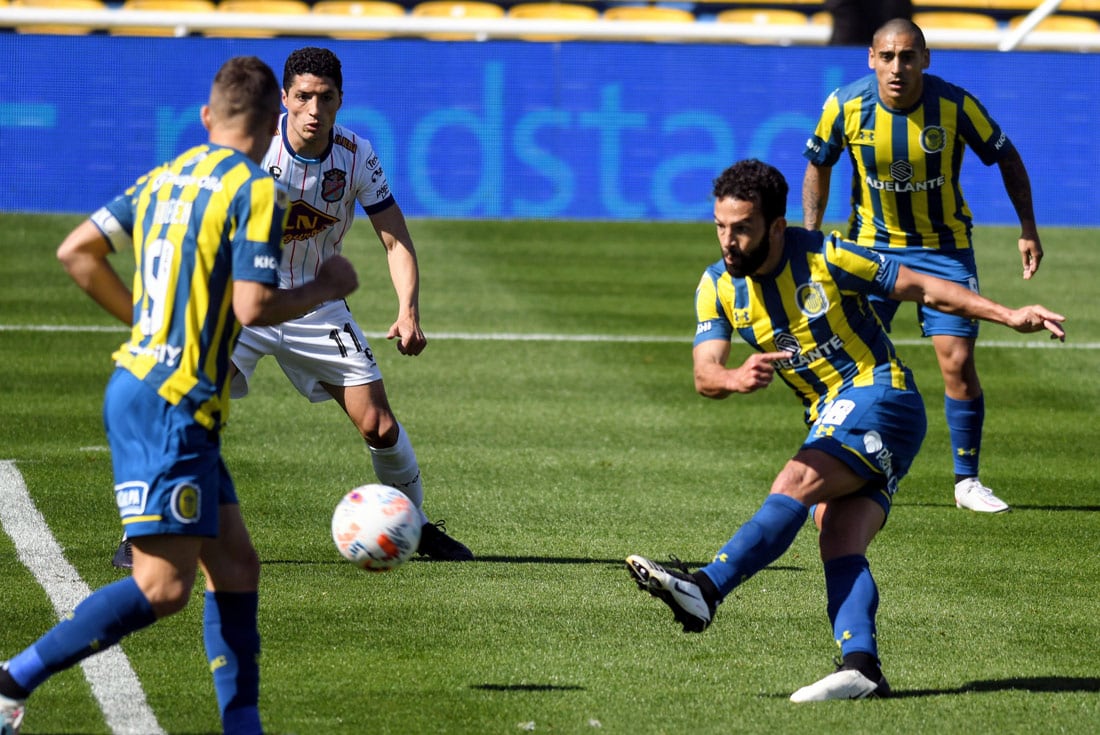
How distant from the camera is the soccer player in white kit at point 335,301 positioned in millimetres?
7625

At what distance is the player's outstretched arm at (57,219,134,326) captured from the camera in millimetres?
4901

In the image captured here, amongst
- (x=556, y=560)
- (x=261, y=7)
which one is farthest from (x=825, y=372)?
(x=261, y=7)

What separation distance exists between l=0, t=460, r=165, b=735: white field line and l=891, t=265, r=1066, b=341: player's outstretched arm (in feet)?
9.84

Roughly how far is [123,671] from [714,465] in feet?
15.7

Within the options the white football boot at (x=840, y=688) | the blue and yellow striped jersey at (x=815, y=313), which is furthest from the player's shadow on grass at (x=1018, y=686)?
the blue and yellow striped jersey at (x=815, y=313)

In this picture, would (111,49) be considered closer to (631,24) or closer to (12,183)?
(12,183)

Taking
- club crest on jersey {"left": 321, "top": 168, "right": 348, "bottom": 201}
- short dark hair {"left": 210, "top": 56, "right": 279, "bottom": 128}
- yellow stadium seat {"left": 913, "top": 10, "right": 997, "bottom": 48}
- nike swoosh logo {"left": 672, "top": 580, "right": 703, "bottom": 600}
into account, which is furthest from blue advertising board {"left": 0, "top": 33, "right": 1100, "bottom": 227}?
short dark hair {"left": 210, "top": 56, "right": 279, "bottom": 128}

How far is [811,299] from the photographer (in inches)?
232

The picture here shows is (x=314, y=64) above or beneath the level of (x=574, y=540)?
above

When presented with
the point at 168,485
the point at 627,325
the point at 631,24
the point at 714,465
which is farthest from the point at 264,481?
the point at 631,24

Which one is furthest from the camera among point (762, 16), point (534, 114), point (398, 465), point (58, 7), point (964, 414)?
point (762, 16)

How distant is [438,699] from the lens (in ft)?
18.8

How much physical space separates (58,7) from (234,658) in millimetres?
17876

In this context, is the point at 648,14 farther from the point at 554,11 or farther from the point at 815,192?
the point at 815,192
